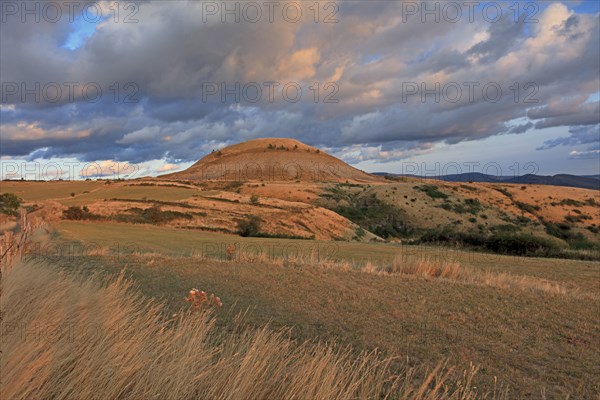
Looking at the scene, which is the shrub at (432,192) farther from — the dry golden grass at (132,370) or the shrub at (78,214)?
the dry golden grass at (132,370)

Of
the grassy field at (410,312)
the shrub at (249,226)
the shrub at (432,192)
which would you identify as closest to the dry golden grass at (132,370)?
the grassy field at (410,312)

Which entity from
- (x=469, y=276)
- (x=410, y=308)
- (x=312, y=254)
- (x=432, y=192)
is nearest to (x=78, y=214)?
(x=312, y=254)

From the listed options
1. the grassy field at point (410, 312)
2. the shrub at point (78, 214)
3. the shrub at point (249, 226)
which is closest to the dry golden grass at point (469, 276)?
the grassy field at point (410, 312)

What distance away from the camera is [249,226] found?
3662 cm

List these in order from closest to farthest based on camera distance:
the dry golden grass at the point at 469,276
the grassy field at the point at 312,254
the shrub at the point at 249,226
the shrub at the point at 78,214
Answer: the dry golden grass at the point at 469,276 < the grassy field at the point at 312,254 < the shrub at the point at 78,214 < the shrub at the point at 249,226

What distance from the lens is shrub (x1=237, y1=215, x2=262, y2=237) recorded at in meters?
35.7

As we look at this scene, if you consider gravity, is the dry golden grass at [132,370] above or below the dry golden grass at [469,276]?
above

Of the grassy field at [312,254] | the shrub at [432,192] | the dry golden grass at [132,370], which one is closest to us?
the dry golden grass at [132,370]

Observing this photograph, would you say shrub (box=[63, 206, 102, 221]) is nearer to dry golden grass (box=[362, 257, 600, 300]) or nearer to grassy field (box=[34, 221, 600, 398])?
grassy field (box=[34, 221, 600, 398])

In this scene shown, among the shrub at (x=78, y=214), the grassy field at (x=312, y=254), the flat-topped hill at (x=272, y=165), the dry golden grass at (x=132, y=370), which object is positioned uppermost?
the flat-topped hill at (x=272, y=165)

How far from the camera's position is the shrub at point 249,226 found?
117ft

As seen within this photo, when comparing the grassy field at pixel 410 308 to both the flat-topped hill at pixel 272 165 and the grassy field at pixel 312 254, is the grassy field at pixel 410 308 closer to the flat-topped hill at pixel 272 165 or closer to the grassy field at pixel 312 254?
the grassy field at pixel 312 254

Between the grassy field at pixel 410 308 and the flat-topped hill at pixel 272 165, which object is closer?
the grassy field at pixel 410 308

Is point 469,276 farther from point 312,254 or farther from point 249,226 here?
point 249,226
